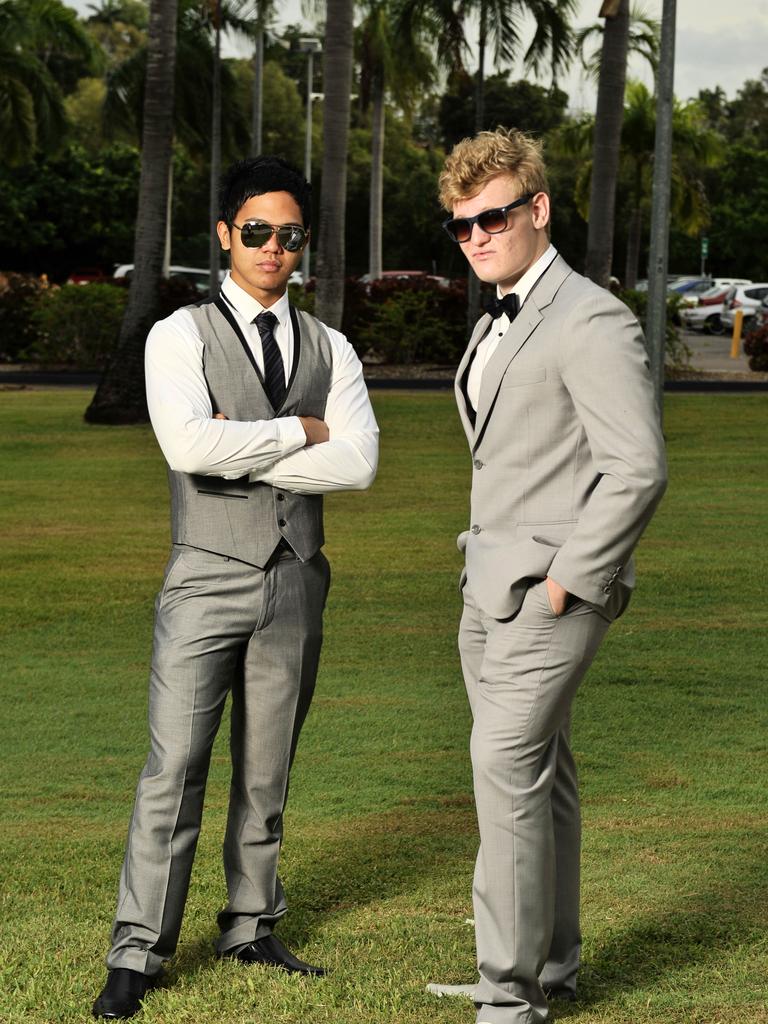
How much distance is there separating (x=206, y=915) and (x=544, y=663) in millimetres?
1618

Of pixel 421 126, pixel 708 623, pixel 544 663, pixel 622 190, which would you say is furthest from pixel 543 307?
pixel 421 126

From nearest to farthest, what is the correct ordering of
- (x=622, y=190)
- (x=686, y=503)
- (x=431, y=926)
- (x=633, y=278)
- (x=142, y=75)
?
1. (x=431, y=926)
2. (x=686, y=503)
3. (x=142, y=75)
4. (x=633, y=278)
5. (x=622, y=190)

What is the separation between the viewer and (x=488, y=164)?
3629 millimetres

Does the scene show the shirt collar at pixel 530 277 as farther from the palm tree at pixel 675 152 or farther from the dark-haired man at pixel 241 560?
the palm tree at pixel 675 152

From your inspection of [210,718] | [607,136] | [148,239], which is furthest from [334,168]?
[210,718]

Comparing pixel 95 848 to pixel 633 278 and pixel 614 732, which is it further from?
pixel 633 278

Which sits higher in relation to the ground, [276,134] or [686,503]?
[276,134]

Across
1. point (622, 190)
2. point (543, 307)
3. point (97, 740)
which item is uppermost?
point (622, 190)

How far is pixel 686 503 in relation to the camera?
1487 centimetres

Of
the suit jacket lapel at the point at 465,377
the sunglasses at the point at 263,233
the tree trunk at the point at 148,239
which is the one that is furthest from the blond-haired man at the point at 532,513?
the tree trunk at the point at 148,239

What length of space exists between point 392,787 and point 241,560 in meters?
2.60

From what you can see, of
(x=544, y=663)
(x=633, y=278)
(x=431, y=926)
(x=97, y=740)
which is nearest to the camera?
(x=544, y=663)

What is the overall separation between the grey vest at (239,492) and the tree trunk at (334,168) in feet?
59.9

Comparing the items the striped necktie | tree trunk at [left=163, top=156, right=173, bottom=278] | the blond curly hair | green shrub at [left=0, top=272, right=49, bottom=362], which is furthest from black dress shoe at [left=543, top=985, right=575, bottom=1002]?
green shrub at [left=0, top=272, right=49, bottom=362]
